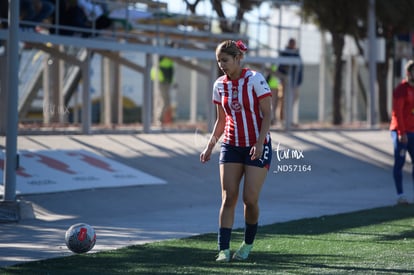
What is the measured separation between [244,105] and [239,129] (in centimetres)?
23

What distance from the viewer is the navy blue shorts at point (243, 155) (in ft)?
28.7

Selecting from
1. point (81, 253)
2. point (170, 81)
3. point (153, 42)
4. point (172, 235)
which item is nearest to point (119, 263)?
point (81, 253)

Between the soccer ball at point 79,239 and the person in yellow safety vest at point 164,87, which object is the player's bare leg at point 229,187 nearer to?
the soccer ball at point 79,239

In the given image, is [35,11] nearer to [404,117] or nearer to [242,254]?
[404,117]

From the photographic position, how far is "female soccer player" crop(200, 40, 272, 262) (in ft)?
28.5

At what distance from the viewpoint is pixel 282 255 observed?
9.27 meters

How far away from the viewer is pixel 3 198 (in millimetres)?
12086

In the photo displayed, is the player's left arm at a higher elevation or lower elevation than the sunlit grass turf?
higher

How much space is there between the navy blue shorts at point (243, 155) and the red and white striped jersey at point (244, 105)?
0.15 feet

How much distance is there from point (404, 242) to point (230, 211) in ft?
7.74

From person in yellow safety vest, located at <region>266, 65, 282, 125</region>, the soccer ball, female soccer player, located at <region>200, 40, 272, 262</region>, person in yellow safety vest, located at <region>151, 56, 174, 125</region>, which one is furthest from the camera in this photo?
person in yellow safety vest, located at <region>151, 56, 174, 125</region>

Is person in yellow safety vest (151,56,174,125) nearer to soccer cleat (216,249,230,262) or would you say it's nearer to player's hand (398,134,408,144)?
player's hand (398,134,408,144)

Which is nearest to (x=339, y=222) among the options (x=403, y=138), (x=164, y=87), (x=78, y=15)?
(x=403, y=138)

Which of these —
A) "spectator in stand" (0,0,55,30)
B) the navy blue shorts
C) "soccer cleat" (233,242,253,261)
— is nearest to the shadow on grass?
"soccer cleat" (233,242,253,261)
